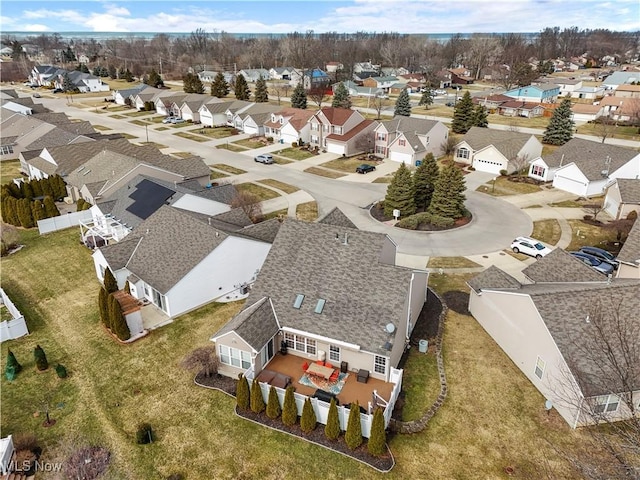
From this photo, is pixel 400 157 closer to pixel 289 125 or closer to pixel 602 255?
pixel 289 125

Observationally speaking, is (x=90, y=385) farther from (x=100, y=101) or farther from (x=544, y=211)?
(x=100, y=101)

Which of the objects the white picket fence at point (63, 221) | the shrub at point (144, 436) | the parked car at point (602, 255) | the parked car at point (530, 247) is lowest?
the white picket fence at point (63, 221)

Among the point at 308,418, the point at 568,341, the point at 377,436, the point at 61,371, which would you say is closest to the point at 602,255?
the point at 568,341

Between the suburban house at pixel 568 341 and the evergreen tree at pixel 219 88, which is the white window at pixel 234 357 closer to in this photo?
the suburban house at pixel 568 341

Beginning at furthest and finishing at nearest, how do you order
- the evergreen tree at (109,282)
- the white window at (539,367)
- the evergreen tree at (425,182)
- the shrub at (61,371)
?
the evergreen tree at (425,182)
the evergreen tree at (109,282)
the shrub at (61,371)
the white window at (539,367)

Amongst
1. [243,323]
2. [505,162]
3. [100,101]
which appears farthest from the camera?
[100,101]

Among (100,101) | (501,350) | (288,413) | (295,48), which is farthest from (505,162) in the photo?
(295,48)

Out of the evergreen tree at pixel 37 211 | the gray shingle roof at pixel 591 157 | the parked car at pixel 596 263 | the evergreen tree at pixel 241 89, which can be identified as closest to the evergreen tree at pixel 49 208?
the evergreen tree at pixel 37 211

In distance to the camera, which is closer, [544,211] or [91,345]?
[91,345]
